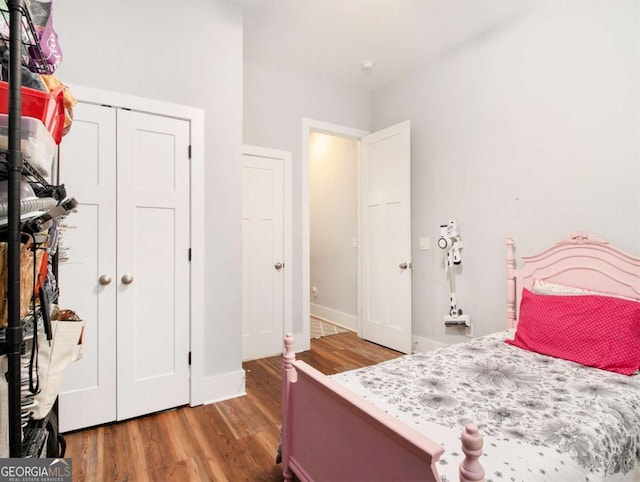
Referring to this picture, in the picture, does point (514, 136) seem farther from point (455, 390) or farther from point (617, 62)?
point (455, 390)

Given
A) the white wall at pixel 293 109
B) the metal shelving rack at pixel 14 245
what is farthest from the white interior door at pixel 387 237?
the metal shelving rack at pixel 14 245

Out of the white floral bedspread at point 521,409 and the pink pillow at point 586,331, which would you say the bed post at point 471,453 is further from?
the pink pillow at point 586,331

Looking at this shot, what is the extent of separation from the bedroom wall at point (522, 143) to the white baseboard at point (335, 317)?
106cm

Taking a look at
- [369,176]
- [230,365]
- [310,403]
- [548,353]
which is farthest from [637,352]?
[369,176]

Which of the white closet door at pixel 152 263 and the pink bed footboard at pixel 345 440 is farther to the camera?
the white closet door at pixel 152 263

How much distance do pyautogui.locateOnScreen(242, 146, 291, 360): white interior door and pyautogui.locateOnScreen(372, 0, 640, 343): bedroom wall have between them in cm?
140

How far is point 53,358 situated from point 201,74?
7.06 ft

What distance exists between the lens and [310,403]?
1458 millimetres

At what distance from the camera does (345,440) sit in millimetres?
1249

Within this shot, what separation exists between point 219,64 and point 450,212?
7.75ft

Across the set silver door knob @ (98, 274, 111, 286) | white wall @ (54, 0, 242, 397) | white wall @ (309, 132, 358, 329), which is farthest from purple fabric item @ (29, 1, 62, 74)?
white wall @ (309, 132, 358, 329)

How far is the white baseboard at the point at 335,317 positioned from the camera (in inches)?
179

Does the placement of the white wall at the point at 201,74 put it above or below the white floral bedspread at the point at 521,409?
above

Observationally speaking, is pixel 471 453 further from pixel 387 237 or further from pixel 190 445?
pixel 387 237
